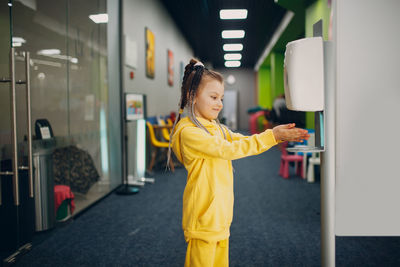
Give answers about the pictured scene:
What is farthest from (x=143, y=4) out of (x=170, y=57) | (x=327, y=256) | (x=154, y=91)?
(x=327, y=256)

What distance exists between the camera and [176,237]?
2482 mm

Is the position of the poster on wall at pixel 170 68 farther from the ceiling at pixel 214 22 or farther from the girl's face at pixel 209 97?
the girl's face at pixel 209 97

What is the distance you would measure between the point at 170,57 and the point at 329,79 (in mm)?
6576

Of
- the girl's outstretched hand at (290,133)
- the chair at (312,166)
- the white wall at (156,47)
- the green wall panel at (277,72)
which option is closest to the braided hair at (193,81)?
the girl's outstretched hand at (290,133)

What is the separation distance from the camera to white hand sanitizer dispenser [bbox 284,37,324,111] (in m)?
1.07

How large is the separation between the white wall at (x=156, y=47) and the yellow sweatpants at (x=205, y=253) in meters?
3.33

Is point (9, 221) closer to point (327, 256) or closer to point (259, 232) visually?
point (259, 232)

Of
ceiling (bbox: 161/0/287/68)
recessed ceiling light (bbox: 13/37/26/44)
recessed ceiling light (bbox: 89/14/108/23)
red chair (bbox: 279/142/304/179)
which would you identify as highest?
ceiling (bbox: 161/0/287/68)

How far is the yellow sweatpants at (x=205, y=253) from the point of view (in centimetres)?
128

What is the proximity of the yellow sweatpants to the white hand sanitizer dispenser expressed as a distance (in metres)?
0.65

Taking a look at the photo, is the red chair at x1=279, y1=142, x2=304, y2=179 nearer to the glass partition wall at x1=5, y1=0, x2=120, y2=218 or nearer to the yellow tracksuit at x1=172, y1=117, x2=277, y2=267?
the glass partition wall at x1=5, y1=0, x2=120, y2=218

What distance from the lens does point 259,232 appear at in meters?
2.58

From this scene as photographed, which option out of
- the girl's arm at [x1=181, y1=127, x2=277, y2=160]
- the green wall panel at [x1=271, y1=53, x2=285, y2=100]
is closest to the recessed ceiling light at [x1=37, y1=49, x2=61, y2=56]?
the girl's arm at [x1=181, y1=127, x2=277, y2=160]

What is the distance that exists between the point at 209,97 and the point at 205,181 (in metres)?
0.35
